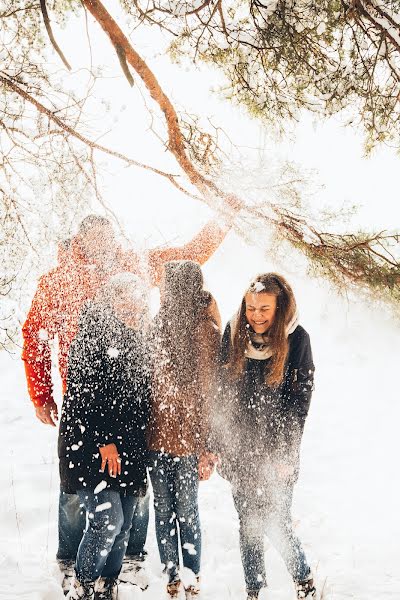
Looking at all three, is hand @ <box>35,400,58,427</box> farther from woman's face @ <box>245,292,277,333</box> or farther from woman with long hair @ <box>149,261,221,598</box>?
woman's face @ <box>245,292,277,333</box>

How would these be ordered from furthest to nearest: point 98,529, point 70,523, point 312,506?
1. point 312,506
2. point 70,523
3. point 98,529

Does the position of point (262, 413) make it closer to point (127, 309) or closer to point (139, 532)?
point (127, 309)

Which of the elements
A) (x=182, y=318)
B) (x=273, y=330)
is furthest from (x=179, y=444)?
(x=273, y=330)

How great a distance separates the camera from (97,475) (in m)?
2.13

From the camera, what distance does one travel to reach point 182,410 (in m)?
2.35

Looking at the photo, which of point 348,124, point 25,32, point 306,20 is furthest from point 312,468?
point 25,32

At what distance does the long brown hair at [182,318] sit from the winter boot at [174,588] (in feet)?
3.58

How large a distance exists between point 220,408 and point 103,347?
724 millimetres

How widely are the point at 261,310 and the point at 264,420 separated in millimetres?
575

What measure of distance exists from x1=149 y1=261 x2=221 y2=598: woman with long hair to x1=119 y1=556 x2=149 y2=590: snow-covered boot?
0.25 m

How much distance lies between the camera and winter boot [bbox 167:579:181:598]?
244cm

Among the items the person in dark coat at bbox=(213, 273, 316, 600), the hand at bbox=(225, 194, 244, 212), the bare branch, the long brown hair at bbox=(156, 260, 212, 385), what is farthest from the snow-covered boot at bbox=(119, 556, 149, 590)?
the bare branch

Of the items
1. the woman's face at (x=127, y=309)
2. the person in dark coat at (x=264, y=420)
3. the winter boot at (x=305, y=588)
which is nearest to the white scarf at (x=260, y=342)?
the person in dark coat at (x=264, y=420)

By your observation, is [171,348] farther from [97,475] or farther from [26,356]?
[26,356]
